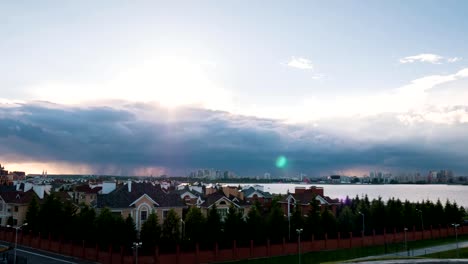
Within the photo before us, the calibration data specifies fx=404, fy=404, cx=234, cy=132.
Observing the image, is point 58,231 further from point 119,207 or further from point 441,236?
→ point 441,236

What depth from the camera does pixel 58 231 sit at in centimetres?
5006

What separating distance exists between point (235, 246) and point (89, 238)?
1620cm

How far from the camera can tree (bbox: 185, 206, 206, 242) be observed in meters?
43.7

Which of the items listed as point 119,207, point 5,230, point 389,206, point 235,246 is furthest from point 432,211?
point 5,230

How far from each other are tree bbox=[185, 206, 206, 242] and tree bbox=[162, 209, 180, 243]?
1.37m

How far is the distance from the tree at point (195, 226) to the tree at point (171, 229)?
4.50ft

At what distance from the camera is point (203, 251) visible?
40062 millimetres

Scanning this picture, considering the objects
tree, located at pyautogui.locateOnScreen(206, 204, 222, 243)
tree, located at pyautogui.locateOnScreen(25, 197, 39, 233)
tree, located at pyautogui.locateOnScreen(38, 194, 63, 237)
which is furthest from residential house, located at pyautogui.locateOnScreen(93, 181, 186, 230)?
tree, located at pyautogui.locateOnScreen(206, 204, 222, 243)

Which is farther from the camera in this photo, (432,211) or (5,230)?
(432,211)

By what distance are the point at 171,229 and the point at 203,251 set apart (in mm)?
5212

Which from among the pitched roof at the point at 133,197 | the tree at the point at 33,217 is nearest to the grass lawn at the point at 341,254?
the pitched roof at the point at 133,197

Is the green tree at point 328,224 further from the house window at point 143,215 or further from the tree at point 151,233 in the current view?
the house window at point 143,215

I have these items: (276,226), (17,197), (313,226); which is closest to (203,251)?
(276,226)

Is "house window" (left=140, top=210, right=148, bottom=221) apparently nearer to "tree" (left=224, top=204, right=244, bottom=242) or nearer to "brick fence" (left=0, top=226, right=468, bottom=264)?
"brick fence" (left=0, top=226, right=468, bottom=264)
